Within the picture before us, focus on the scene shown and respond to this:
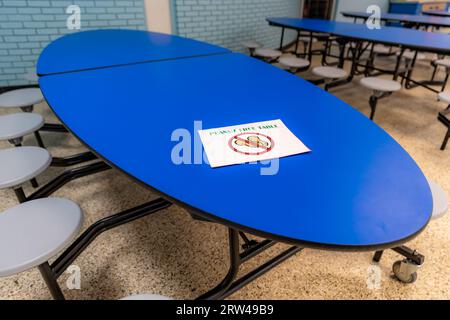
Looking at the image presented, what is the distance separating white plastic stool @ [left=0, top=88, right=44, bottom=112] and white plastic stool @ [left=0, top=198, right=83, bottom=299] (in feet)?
4.70

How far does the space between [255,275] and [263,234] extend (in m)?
0.69

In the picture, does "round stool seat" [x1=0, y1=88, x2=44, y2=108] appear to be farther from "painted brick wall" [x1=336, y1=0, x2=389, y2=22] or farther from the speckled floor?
"painted brick wall" [x1=336, y1=0, x2=389, y2=22]

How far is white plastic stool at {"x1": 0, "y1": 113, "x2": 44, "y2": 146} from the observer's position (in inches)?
65.1

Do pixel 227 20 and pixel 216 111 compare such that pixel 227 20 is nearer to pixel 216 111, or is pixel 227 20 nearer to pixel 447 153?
pixel 447 153

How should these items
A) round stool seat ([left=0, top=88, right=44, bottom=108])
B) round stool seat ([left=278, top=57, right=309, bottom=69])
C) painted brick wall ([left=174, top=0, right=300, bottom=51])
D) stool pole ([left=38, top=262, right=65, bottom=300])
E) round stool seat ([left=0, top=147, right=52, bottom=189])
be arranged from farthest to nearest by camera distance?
painted brick wall ([left=174, top=0, right=300, bottom=51]), round stool seat ([left=278, top=57, right=309, bottom=69]), round stool seat ([left=0, top=88, right=44, bottom=108]), round stool seat ([left=0, top=147, right=52, bottom=189]), stool pole ([left=38, top=262, right=65, bottom=300])

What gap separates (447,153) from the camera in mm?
2418

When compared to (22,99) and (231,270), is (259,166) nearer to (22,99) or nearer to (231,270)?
(231,270)

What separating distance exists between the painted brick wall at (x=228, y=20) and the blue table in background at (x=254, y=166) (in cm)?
295

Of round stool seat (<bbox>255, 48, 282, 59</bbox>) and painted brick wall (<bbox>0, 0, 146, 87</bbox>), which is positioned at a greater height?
painted brick wall (<bbox>0, 0, 146, 87</bbox>)

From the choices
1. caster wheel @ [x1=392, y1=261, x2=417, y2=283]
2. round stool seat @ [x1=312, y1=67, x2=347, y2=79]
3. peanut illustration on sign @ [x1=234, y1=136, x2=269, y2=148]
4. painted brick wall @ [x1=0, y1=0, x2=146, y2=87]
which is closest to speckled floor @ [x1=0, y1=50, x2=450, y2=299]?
caster wheel @ [x1=392, y1=261, x2=417, y2=283]

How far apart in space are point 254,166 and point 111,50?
166 cm

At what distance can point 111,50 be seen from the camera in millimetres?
1929

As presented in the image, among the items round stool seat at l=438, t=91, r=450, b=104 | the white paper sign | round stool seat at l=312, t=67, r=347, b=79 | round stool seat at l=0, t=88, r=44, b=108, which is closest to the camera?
the white paper sign
